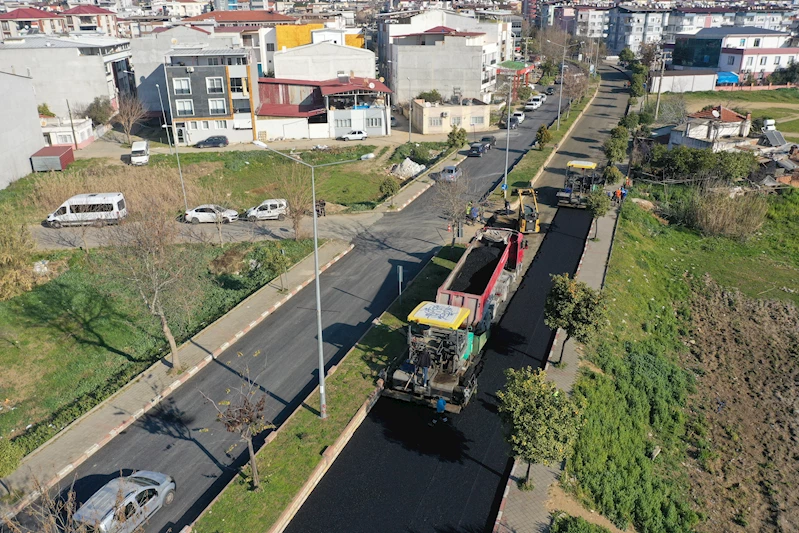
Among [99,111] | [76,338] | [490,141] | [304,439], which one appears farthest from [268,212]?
[99,111]

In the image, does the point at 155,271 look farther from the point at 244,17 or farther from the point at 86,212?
the point at 244,17

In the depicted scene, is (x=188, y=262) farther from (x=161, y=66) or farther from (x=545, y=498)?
(x=161, y=66)

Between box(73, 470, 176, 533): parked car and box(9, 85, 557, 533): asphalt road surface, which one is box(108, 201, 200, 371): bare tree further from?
box(73, 470, 176, 533): parked car

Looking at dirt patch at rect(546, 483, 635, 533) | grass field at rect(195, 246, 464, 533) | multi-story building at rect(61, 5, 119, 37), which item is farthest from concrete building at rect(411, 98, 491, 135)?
multi-story building at rect(61, 5, 119, 37)

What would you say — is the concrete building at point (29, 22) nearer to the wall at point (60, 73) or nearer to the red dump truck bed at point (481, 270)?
the wall at point (60, 73)

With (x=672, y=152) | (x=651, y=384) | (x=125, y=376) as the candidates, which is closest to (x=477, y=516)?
(x=651, y=384)

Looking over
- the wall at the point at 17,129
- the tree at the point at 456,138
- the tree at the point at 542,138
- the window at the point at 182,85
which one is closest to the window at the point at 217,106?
the window at the point at 182,85
